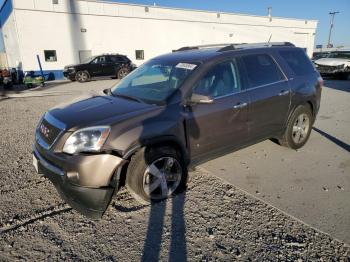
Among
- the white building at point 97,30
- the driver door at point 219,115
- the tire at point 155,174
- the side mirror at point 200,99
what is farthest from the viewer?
the white building at point 97,30

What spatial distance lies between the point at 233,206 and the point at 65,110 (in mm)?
2329

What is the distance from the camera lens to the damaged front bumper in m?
2.91

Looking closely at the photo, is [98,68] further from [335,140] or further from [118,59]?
[335,140]

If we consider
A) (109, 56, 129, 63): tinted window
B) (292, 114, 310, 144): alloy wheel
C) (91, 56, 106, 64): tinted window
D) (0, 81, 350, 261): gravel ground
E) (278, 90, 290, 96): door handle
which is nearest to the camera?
(0, 81, 350, 261): gravel ground

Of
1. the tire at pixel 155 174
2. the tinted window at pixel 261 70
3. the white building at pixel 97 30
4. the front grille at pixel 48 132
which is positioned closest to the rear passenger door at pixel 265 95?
the tinted window at pixel 261 70

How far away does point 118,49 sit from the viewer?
84.2 feet

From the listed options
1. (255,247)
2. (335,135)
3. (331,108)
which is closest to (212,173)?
(255,247)

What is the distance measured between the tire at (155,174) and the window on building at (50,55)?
22000mm

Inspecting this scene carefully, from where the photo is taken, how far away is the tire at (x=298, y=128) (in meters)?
4.96

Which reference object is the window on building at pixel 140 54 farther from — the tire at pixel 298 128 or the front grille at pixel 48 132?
the front grille at pixel 48 132

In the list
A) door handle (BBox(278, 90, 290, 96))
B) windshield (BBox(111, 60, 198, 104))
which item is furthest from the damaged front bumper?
door handle (BBox(278, 90, 290, 96))

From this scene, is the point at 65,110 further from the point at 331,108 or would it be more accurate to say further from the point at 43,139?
the point at 331,108

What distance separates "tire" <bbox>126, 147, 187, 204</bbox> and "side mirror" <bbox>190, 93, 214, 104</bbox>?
2.08ft

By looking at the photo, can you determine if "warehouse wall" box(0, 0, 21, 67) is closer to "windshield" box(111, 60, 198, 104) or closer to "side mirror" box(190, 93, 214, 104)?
"windshield" box(111, 60, 198, 104)
